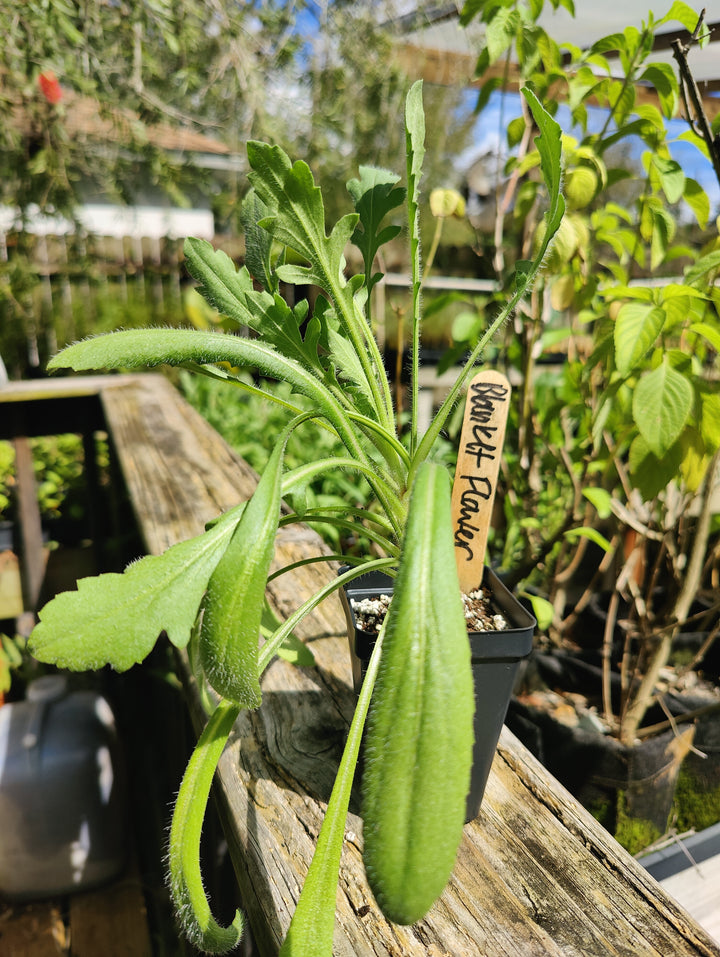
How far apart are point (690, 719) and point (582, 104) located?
117 cm

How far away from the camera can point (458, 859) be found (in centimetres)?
60

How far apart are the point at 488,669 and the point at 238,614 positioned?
10.6 inches

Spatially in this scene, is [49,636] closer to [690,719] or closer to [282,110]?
[690,719]

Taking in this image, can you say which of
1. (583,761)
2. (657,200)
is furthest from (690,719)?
(657,200)

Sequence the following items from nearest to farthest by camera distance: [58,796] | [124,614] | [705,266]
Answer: [124,614]
[705,266]
[58,796]

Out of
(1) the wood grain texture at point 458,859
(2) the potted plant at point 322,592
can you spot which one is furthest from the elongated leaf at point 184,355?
(1) the wood grain texture at point 458,859

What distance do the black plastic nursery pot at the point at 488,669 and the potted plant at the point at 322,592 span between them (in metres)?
0.06

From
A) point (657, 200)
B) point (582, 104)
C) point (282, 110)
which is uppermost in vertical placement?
point (282, 110)

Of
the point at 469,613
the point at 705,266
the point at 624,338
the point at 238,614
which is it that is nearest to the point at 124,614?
the point at 238,614

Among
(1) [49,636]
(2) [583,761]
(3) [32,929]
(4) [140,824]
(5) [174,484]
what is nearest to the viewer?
(1) [49,636]

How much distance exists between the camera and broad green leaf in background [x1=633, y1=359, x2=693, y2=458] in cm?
89

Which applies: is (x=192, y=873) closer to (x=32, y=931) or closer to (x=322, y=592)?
(x=322, y=592)

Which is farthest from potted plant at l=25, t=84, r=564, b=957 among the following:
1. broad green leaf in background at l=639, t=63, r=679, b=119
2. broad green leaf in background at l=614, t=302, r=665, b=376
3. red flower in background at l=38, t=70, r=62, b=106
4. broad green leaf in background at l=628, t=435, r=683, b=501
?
red flower in background at l=38, t=70, r=62, b=106

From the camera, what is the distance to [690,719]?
3.98 feet
